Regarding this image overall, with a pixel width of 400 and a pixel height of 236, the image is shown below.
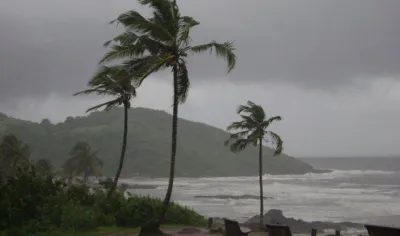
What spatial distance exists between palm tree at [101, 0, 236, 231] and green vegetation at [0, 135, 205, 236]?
247 cm

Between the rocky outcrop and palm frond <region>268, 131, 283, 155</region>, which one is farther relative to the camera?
the rocky outcrop

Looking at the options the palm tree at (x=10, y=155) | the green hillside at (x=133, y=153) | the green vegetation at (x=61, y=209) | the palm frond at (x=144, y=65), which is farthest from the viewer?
the green hillside at (x=133, y=153)

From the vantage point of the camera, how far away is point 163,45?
13.2 metres

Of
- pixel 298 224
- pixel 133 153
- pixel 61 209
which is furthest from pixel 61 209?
pixel 133 153

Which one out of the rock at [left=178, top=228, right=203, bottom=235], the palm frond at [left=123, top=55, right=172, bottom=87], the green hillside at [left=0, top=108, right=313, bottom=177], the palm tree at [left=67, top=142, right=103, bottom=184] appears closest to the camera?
the palm frond at [left=123, top=55, right=172, bottom=87]

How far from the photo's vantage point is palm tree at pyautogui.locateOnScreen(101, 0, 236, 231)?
1291cm

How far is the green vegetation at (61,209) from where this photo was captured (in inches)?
503

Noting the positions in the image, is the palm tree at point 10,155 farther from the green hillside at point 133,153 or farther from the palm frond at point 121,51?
the green hillside at point 133,153

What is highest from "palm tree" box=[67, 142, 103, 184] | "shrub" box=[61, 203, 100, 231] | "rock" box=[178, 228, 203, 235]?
"palm tree" box=[67, 142, 103, 184]

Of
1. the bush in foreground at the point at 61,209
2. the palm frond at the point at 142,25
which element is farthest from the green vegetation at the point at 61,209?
the palm frond at the point at 142,25

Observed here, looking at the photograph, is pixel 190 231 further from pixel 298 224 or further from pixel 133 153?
pixel 133 153

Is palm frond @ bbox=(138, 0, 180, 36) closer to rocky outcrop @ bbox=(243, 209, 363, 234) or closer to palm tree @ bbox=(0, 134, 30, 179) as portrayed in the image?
rocky outcrop @ bbox=(243, 209, 363, 234)

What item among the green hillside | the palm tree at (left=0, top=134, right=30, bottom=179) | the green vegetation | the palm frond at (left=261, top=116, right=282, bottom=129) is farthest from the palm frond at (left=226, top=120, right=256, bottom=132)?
the green hillside

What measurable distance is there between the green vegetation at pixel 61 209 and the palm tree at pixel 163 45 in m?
2.47
